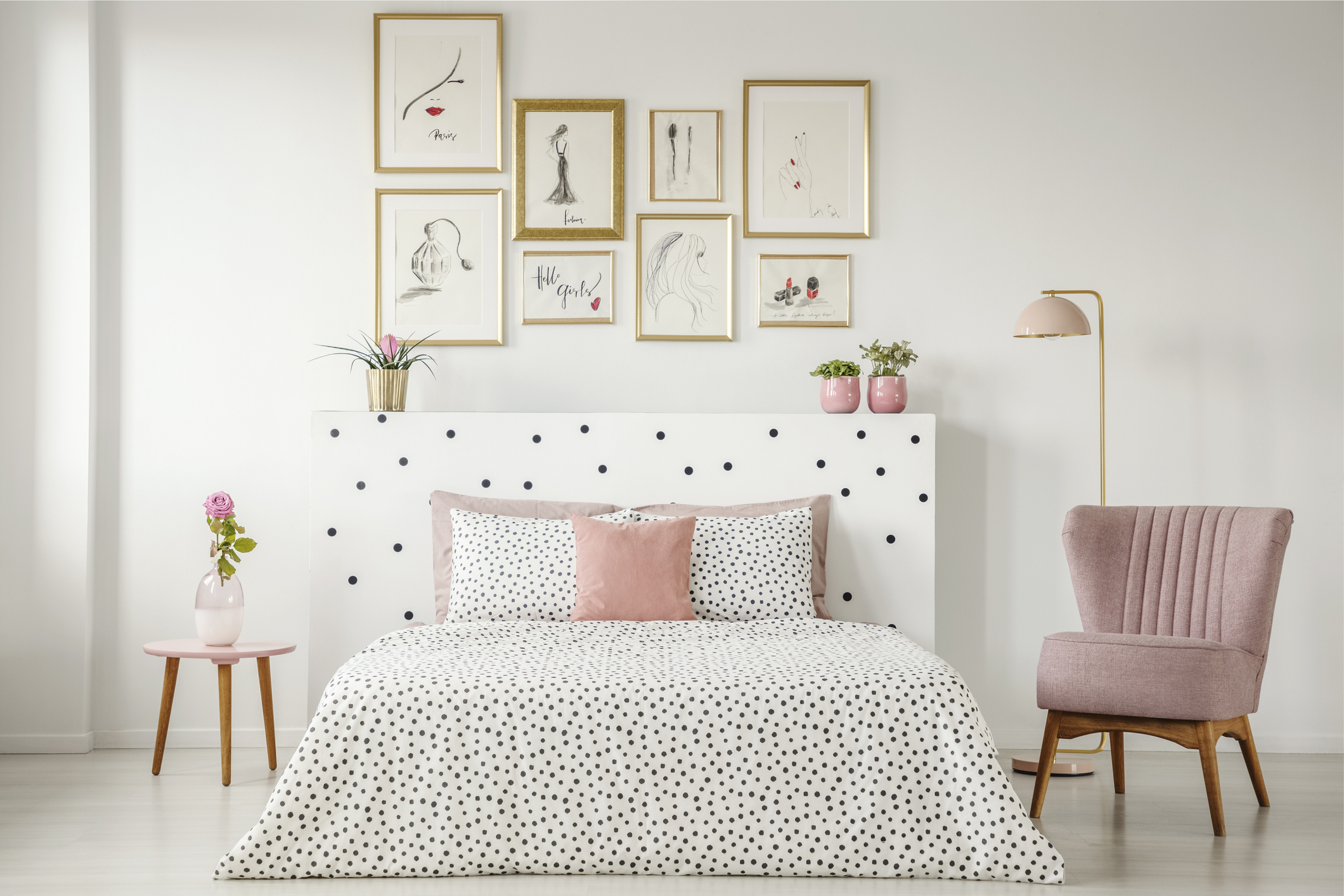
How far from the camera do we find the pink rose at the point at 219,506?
131 inches

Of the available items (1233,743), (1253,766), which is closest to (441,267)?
(1253,766)

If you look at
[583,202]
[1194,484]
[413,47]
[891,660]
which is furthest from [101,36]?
[1194,484]

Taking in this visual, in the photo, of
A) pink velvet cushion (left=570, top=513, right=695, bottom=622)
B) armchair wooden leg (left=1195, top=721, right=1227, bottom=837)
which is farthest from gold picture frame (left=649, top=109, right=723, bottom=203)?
armchair wooden leg (left=1195, top=721, right=1227, bottom=837)

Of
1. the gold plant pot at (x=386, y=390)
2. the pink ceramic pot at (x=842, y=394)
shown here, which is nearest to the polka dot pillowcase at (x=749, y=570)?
the pink ceramic pot at (x=842, y=394)

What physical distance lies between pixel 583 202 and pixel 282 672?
77.7 inches

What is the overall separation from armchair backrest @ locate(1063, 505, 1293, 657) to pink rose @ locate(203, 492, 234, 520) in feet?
8.58

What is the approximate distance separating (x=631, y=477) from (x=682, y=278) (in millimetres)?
763

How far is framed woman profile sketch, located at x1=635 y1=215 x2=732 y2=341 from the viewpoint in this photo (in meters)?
3.74

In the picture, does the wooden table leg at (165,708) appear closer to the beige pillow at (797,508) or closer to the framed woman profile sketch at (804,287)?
the beige pillow at (797,508)

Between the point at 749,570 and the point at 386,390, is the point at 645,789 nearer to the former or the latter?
the point at 749,570

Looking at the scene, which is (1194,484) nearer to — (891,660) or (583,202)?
(891,660)

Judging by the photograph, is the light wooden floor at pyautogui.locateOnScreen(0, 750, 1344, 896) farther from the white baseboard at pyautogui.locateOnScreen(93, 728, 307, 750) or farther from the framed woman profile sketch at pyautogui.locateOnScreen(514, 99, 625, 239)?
the framed woman profile sketch at pyautogui.locateOnScreen(514, 99, 625, 239)

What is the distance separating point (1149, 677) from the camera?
2.64m

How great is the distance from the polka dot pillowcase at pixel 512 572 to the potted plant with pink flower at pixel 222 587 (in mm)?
692
